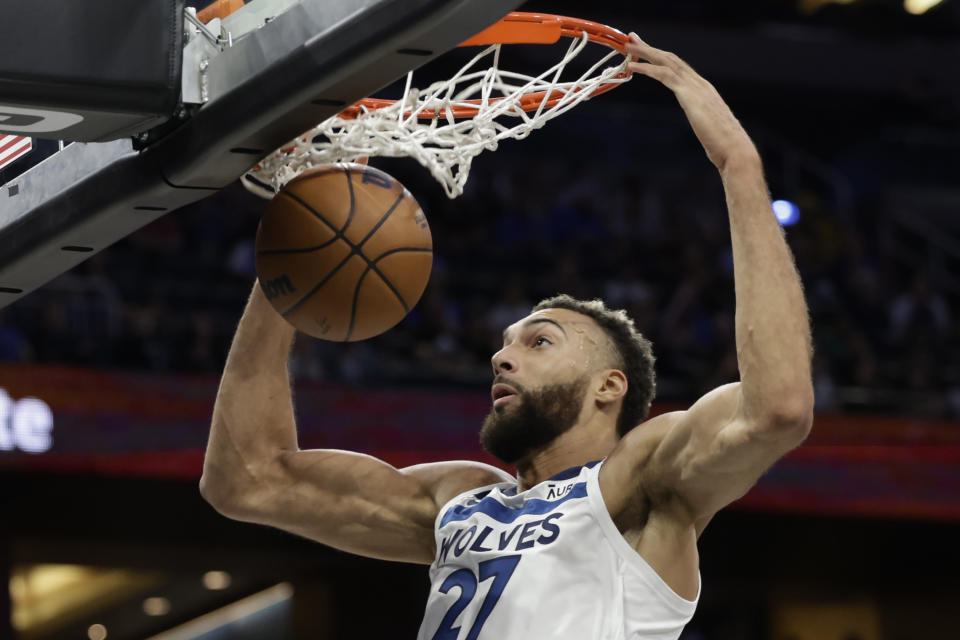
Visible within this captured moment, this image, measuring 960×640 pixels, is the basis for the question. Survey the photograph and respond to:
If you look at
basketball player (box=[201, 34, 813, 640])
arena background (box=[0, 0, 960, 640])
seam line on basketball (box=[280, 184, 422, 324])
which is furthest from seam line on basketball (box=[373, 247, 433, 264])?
arena background (box=[0, 0, 960, 640])

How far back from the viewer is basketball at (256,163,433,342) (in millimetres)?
2840

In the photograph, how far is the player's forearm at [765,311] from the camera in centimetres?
264

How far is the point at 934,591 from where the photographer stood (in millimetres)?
8594

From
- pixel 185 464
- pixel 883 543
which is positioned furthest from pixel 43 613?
pixel 883 543

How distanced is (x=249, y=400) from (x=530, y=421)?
743 millimetres

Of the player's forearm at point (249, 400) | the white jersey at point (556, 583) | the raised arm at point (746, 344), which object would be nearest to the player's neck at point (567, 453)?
the white jersey at point (556, 583)

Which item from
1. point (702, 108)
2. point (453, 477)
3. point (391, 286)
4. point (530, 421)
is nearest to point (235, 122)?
point (391, 286)

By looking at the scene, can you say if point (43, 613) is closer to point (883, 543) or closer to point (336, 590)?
point (336, 590)

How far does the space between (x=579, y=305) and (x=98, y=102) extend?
4.88 ft

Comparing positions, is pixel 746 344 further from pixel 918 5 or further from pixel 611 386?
pixel 918 5

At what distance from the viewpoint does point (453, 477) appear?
3520 millimetres

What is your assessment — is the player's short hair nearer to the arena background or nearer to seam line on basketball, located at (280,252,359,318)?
seam line on basketball, located at (280,252,359,318)

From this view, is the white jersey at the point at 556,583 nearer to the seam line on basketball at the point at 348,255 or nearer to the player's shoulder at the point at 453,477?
the player's shoulder at the point at 453,477

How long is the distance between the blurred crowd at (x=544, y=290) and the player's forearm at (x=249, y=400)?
3.87m
